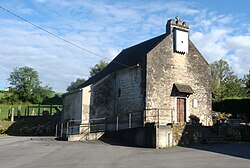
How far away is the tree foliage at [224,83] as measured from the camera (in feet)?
164

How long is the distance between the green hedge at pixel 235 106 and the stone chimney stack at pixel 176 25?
50.6 ft

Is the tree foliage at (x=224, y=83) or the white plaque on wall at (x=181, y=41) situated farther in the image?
the tree foliage at (x=224, y=83)

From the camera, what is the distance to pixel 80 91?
25.2 m

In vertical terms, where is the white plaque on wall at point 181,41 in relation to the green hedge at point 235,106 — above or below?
above

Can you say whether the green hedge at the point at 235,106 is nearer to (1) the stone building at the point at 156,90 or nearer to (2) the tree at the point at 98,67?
(1) the stone building at the point at 156,90

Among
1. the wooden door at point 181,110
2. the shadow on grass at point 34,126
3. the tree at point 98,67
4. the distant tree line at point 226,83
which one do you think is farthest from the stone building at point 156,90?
the tree at point 98,67

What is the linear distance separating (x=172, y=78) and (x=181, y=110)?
2.75 metres

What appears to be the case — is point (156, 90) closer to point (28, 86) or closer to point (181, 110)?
point (181, 110)

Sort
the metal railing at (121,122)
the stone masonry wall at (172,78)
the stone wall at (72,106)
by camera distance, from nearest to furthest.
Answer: the metal railing at (121,122) → the stone masonry wall at (172,78) → the stone wall at (72,106)

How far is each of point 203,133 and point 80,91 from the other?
1093cm

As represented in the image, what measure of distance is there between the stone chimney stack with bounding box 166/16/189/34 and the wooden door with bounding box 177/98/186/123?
5796 mm

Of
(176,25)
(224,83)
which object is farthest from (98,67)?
(176,25)

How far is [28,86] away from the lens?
2736 inches

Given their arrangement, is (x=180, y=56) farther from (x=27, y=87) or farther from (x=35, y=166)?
(x=27, y=87)
